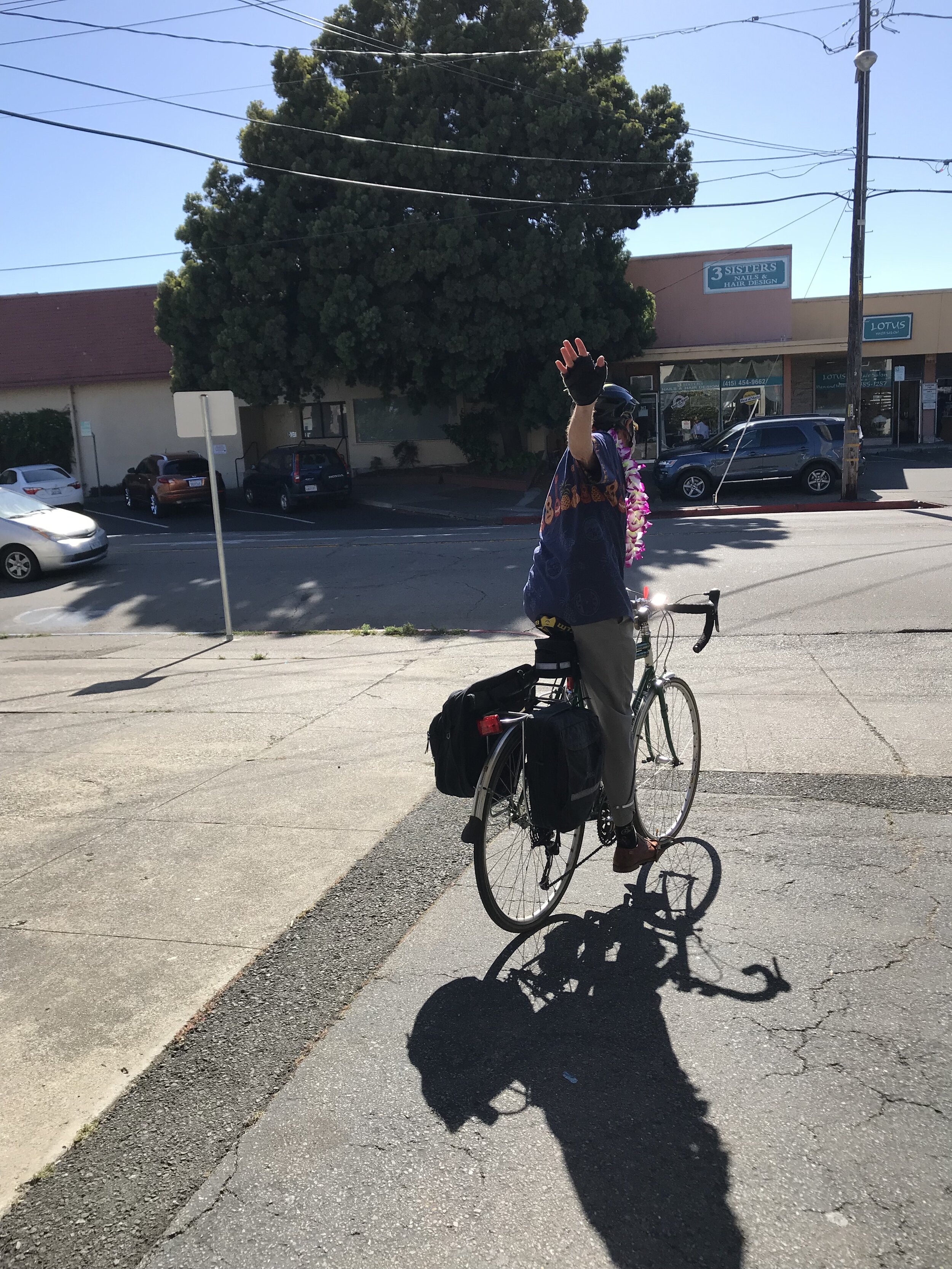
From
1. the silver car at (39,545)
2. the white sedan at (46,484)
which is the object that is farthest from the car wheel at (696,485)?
the white sedan at (46,484)

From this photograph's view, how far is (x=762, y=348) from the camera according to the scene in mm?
29141

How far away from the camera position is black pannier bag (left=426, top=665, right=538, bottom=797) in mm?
3742

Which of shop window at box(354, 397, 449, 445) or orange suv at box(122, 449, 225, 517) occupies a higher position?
shop window at box(354, 397, 449, 445)

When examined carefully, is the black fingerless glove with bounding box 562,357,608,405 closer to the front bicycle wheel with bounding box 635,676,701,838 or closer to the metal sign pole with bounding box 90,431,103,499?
the front bicycle wheel with bounding box 635,676,701,838

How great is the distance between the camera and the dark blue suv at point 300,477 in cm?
2603

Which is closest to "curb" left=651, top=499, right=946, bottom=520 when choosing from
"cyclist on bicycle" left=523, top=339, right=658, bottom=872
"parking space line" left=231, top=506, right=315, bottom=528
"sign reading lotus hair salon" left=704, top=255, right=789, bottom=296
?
"parking space line" left=231, top=506, right=315, bottom=528

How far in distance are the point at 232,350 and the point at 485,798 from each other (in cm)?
2468

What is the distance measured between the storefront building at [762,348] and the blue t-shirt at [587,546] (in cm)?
2695

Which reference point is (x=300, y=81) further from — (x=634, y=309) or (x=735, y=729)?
(x=735, y=729)

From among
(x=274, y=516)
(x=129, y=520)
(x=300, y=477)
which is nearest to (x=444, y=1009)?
(x=300, y=477)

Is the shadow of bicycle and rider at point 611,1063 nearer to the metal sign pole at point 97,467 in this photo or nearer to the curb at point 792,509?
the curb at point 792,509

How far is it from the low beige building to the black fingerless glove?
29312 millimetres

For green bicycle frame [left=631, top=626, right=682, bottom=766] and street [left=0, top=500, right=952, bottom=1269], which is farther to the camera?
green bicycle frame [left=631, top=626, right=682, bottom=766]

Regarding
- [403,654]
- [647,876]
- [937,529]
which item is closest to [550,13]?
[937,529]
